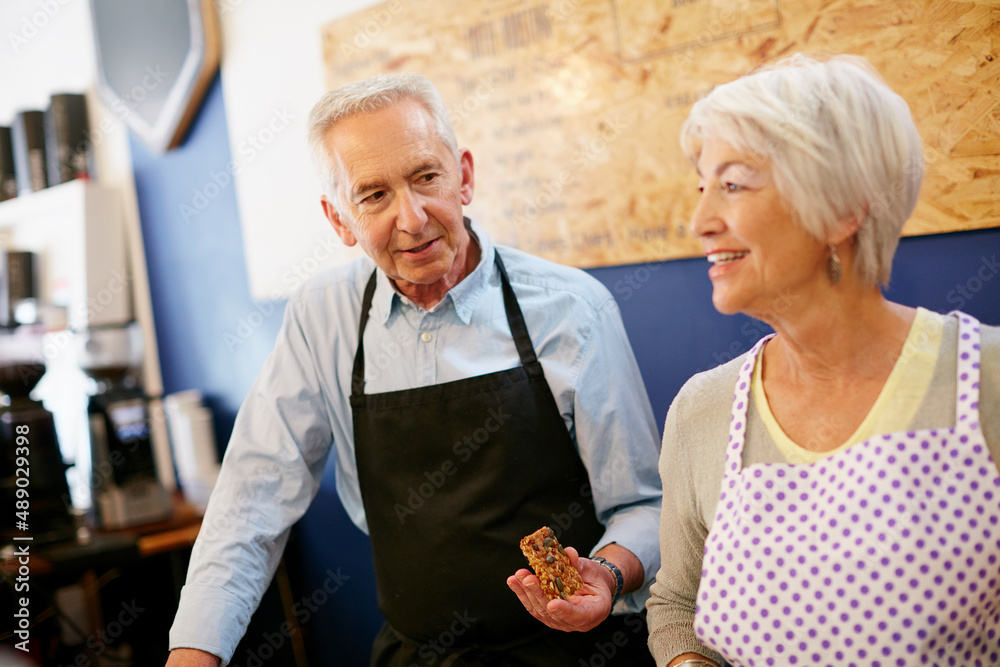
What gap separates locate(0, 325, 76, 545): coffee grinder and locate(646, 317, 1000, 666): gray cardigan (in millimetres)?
2145

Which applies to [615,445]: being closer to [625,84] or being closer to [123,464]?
[625,84]

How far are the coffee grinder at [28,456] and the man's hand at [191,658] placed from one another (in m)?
1.40

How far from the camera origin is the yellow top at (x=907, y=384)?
1.05 meters

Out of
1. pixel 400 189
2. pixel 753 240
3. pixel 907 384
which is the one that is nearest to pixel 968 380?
pixel 907 384

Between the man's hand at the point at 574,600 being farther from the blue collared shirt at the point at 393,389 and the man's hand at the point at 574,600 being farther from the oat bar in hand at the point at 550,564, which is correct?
the blue collared shirt at the point at 393,389

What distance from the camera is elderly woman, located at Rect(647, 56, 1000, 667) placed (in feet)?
3.28

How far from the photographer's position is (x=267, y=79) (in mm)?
2637

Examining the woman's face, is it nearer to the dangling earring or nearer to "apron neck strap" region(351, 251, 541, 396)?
the dangling earring

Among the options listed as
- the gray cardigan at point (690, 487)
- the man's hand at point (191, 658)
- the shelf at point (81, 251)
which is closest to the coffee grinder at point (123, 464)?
the shelf at point (81, 251)

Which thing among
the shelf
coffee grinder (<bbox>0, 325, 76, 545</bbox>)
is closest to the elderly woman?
coffee grinder (<bbox>0, 325, 76, 545</bbox>)

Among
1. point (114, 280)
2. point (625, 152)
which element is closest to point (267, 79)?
point (114, 280)

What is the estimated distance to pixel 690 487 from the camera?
4.16 ft

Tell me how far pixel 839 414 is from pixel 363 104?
1042 mm

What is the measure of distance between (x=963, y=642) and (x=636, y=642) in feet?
2.51
